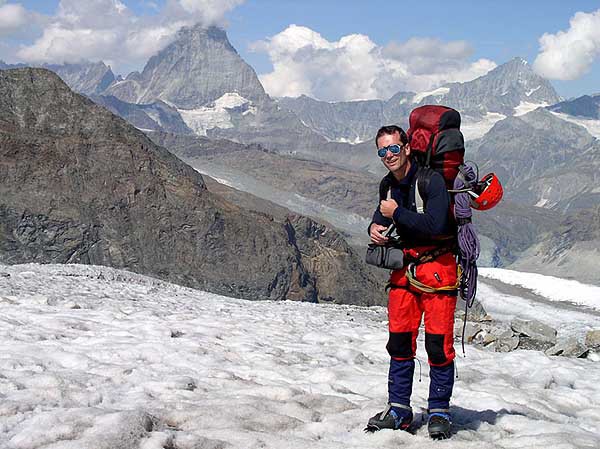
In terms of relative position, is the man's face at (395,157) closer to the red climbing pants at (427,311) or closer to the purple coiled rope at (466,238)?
the purple coiled rope at (466,238)

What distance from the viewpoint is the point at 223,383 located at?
318 inches

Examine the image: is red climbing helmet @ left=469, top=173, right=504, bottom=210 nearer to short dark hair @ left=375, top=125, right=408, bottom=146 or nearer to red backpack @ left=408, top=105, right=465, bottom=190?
red backpack @ left=408, top=105, right=465, bottom=190

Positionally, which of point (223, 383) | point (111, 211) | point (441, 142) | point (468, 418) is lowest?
point (223, 383)

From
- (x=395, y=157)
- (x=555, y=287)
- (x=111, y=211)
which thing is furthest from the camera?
(x=555, y=287)

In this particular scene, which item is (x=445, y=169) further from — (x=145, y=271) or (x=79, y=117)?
(x=79, y=117)

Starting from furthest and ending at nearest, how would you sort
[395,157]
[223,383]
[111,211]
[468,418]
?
[111,211] → [223,383] → [468,418] → [395,157]

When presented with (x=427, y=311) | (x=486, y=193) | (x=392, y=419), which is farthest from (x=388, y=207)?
(x=392, y=419)

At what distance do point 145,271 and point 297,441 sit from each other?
43.3 m

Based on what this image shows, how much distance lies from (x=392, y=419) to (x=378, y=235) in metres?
1.77

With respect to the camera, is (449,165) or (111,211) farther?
(111,211)

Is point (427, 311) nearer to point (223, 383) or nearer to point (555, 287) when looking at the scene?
point (223, 383)

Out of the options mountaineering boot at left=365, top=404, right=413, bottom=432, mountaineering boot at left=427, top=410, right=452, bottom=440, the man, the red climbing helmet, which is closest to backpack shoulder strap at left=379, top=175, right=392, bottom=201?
the man

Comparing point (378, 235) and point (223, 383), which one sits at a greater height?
point (378, 235)

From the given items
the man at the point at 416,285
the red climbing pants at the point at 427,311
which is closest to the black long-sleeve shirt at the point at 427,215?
the man at the point at 416,285
